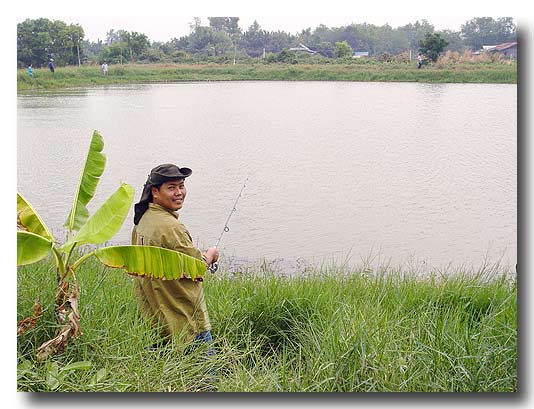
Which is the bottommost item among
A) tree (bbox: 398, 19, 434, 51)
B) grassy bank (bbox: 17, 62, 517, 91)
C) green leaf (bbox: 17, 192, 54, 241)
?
green leaf (bbox: 17, 192, 54, 241)

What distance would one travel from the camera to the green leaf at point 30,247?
2777 millimetres

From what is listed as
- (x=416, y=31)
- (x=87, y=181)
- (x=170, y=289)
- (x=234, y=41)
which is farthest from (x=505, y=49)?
(x=87, y=181)

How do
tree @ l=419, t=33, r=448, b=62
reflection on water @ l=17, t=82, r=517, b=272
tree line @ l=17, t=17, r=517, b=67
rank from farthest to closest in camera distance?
reflection on water @ l=17, t=82, r=517, b=272
tree @ l=419, t=33, r=448, b=62
tree line @ l=17, t=17, r=517, b=67

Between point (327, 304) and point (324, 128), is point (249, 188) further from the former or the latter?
point (327, 304)

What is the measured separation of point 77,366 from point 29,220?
73 centimetres

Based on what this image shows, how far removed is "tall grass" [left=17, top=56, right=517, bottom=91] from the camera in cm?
394

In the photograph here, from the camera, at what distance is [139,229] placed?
116 inches

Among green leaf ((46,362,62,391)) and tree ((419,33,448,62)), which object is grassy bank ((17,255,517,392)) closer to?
green leaf ((46,362,62,391))

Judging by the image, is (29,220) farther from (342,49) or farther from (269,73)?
(342,49)

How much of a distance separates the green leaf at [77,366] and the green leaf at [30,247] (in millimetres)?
466

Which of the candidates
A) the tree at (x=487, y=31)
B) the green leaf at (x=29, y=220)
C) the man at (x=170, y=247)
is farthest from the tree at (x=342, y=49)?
the green leaf at (x=29, y=220)

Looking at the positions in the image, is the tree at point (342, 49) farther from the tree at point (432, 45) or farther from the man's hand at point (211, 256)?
the man's hand at point (211, 256)

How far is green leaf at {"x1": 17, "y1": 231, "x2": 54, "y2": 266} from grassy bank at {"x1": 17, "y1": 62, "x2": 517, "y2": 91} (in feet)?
4.52

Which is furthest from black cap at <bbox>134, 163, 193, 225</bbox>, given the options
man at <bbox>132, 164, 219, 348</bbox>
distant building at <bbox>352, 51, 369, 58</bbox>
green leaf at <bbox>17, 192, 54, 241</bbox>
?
distant building at <bbox>352, 51, 369, 58</bbox>
